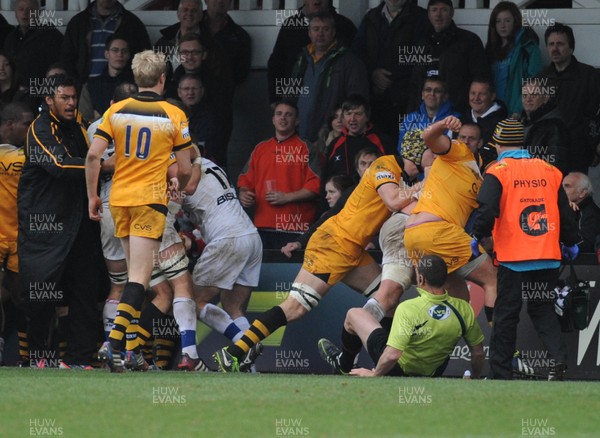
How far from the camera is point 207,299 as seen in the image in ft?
40.8

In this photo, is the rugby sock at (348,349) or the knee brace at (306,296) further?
the knee brace at (306,296)

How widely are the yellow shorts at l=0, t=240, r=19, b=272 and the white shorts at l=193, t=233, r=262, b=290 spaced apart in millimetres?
1631

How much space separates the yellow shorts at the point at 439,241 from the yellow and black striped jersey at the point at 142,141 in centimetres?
205

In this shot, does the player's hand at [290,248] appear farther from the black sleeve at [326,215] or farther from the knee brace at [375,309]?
the knee brace at [375,309]

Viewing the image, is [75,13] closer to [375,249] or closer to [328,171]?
[328,171]

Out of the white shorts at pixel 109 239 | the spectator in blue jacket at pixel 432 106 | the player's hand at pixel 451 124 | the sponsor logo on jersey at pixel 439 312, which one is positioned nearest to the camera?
the sponsor logo on jersey at pixel 439 312

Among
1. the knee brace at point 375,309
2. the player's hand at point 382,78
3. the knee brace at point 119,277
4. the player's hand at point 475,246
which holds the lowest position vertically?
the knee brace at point 375,309

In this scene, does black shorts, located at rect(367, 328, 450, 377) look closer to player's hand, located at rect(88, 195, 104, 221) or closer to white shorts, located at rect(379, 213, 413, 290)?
white shorts, located at rect(379, 213, 413, 290)

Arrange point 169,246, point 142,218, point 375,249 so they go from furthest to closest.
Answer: point 375,249 → point 169,246 → point 142,218

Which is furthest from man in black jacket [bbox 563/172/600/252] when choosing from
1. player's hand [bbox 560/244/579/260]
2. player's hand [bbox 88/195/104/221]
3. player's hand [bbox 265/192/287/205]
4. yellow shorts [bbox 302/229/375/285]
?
player's hand [bbox 88/195/104/221]

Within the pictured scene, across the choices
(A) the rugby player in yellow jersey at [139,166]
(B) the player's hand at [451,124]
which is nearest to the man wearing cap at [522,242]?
(B) the player's hand at [451,124]

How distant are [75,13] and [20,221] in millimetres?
4601

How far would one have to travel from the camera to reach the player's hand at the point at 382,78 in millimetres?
14258

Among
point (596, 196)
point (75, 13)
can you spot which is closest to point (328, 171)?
point (596, 196)
